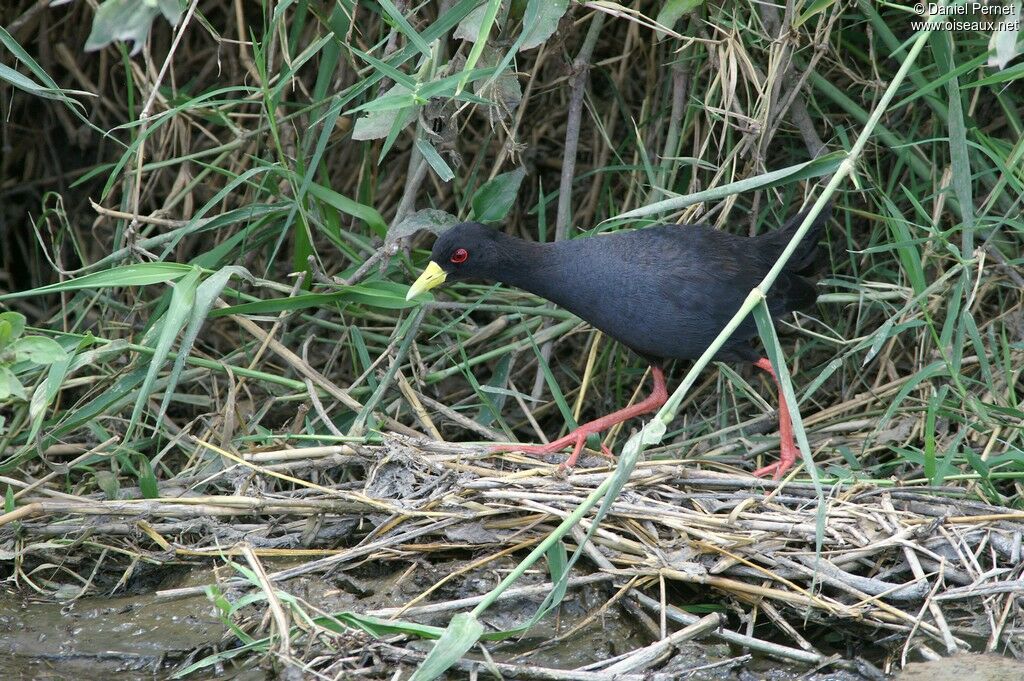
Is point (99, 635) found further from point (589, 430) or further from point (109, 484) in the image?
point (589, 430)

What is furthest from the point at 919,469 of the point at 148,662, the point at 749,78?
the point at 148,662

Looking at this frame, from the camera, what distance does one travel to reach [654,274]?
321 centimetres

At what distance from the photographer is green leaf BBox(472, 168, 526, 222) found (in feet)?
11.0

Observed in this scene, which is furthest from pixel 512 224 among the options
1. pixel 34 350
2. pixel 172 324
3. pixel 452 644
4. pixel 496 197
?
pixel 452 644

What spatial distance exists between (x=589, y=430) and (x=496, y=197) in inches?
29.8

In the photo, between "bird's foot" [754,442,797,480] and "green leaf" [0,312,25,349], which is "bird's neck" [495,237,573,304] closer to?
"bird's foot" [754,442,797,480]

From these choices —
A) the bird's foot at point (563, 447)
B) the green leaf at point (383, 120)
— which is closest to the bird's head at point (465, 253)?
the green leaf at point (383, 120)

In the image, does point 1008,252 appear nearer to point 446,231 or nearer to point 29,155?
point 446,231

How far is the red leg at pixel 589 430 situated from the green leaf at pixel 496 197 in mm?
690

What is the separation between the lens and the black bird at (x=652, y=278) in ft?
10.5

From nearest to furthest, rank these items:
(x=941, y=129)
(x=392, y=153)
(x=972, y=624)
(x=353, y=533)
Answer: (x=972, y=624), (x=353, y=533), (x=941, y=129), (x=392, y=153)

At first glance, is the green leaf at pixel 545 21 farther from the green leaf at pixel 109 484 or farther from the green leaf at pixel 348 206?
the green leaf at pixel 109 484

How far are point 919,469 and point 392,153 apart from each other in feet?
7.01

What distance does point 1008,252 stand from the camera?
3.49m
